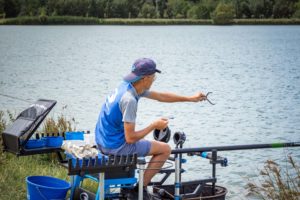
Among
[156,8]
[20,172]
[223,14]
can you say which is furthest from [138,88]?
[156,8]

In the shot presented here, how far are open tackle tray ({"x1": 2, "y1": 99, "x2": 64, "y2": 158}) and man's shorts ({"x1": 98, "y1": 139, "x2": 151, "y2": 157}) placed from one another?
639 mm

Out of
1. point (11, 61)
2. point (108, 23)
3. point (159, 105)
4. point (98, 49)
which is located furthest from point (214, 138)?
point (108, 23)

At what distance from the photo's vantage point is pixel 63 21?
8525cm

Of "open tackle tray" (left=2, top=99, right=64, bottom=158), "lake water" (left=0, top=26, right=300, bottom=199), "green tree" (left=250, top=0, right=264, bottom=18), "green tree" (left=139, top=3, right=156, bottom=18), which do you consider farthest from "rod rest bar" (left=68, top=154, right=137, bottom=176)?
"green tree" (left=250, top=0, right=264, bottom=18)

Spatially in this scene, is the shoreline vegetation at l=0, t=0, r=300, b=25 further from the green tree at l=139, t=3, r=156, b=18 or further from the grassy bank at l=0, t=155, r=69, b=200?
the grassy bank at l=0, t=155, r=69, b=200

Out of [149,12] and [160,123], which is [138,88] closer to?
[160,123]

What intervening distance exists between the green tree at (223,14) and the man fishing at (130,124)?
81513 millimetres

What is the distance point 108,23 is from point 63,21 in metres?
8.94

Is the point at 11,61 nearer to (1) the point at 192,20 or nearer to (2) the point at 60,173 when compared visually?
(2) the point at 60,173

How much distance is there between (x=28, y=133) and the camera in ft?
19.5

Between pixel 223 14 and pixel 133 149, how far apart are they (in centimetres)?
8550

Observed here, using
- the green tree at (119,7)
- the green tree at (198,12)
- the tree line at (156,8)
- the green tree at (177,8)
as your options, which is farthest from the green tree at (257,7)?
the green tree at (119,7)

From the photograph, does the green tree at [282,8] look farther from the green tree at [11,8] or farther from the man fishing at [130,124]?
the man fishing at [130,124]

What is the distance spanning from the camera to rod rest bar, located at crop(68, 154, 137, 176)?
17.0 feet
